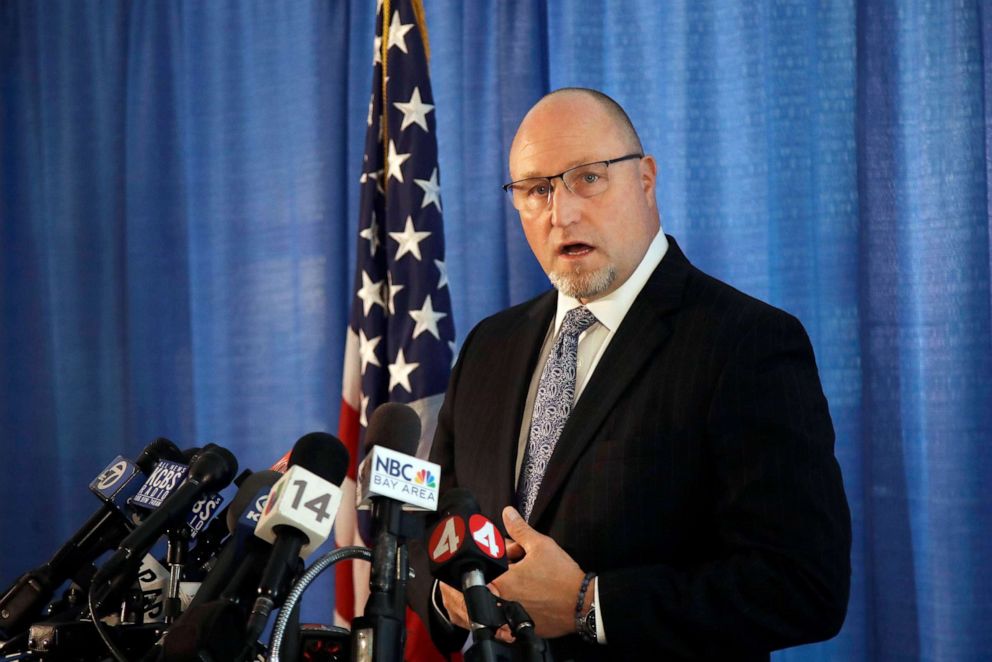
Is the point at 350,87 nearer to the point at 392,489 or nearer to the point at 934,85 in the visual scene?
the point at 934,85

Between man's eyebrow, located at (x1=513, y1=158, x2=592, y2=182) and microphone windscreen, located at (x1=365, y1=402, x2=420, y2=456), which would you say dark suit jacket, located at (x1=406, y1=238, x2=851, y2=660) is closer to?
man's eyebrow, located at (x1=513, y1=158, x2=592, y2=182)

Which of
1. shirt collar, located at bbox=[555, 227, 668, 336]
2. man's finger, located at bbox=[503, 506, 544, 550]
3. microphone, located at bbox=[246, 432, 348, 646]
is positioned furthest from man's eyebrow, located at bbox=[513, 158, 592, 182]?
microphone, located at bbox=[246, 432, 348, 646]

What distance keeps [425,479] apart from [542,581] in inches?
26.7

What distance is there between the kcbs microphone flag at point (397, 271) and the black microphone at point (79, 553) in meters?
1.53

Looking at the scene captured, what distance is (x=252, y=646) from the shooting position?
105cm

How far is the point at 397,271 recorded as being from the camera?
11.3 feet

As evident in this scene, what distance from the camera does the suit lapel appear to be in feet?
6.37

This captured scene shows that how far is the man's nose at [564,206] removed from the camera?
217 centimetres

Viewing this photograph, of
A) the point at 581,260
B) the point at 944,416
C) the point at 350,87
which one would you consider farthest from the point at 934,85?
the point at 350,87

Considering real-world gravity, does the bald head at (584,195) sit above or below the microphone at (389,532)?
above

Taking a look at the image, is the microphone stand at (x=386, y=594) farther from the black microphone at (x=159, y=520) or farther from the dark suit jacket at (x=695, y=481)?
the dark suit jacket at (x=695, y=481)

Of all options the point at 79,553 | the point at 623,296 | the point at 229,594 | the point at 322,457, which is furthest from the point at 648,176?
the point at 229,594

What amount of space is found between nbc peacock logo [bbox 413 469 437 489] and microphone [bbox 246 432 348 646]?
91 mm

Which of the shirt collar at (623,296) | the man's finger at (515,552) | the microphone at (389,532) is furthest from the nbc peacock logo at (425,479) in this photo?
the shirt collar at (623,296)
